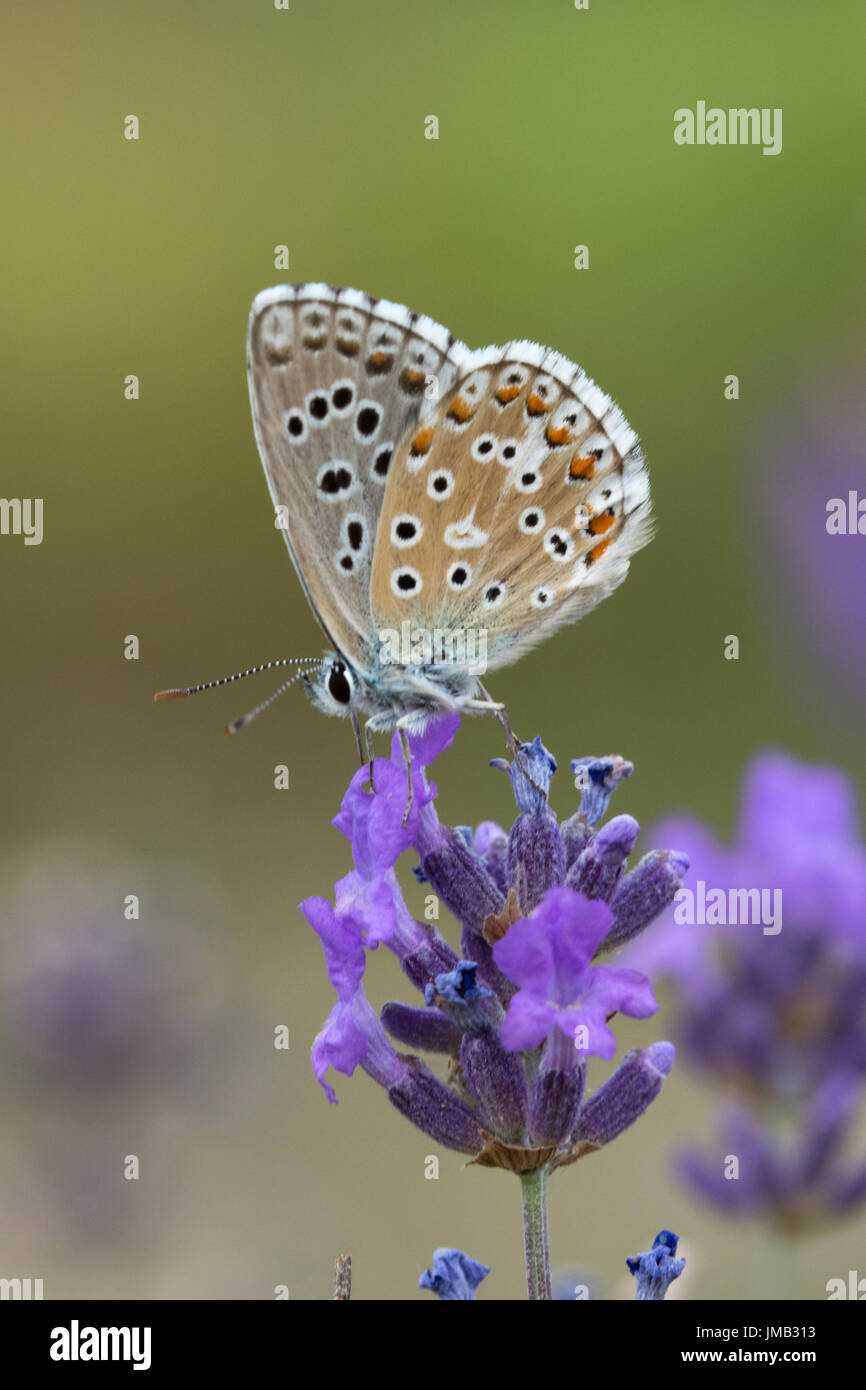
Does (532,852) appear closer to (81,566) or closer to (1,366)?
(81,566)

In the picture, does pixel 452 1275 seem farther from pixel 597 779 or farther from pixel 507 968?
pixel 597 779

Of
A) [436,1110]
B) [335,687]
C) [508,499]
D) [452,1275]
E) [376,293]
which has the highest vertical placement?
[376,293]

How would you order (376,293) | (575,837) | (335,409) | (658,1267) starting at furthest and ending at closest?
(376,293) → (335,409) → (575,837) → (658,1267)

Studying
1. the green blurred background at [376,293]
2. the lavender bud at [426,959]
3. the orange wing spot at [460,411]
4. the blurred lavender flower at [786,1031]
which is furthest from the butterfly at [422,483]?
the green blurred background at [376,293]

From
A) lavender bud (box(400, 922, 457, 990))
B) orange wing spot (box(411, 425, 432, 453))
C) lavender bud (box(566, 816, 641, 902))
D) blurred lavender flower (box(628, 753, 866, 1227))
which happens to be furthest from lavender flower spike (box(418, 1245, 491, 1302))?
blurred lavender flower (box(628, 753, 866, 1227))

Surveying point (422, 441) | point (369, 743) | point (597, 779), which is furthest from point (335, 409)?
point (597, 779)

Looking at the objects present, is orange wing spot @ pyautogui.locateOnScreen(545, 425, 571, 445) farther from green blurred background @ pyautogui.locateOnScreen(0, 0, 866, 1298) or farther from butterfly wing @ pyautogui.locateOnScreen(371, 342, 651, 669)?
green blurred background @ pyautogui.locateOnScreen(0, 0, 866, 1298)
